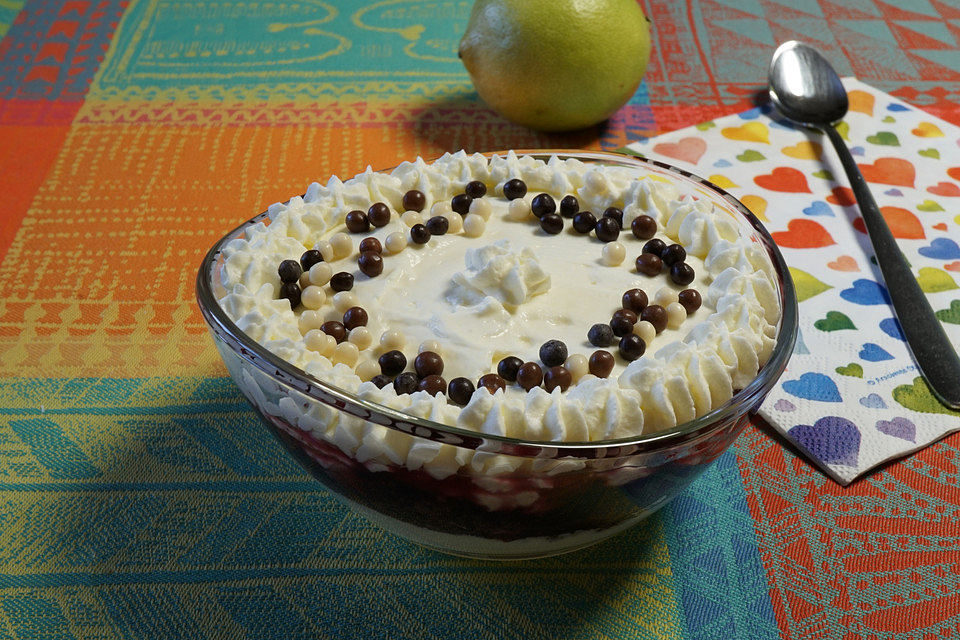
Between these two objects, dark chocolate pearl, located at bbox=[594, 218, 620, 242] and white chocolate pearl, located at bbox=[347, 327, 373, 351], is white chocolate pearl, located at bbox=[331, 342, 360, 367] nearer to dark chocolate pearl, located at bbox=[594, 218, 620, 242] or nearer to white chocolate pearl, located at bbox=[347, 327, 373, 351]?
white chocolate pearl, located at bbox=[347, 327, 373, 351]

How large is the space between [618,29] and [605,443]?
1.12 meters

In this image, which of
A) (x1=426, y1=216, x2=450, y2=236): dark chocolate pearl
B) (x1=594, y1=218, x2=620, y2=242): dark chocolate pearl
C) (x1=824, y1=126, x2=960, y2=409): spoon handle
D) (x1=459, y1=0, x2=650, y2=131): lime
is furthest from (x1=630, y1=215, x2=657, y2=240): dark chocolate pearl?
(x1=459, y1=0, x2=650, y2=131): lime

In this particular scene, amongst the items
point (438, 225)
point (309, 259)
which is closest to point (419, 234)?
point (438, 225)

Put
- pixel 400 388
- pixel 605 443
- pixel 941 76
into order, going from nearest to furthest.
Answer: pixel 605 443, pixel 400 388, pixel 941 76

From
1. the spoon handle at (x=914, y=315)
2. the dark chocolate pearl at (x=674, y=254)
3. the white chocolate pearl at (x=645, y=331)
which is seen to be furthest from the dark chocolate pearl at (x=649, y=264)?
the spoon handle at (x=914, y=315)

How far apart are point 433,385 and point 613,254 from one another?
322 millimetres

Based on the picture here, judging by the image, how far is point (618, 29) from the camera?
5.21 ft

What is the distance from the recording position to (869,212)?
1.44 m

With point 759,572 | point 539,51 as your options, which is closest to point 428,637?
point 759,572

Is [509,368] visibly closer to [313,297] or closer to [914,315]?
[313,297]

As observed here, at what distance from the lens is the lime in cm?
154

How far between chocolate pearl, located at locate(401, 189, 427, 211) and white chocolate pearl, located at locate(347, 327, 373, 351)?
27cm

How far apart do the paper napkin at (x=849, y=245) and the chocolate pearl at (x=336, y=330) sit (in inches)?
23.2

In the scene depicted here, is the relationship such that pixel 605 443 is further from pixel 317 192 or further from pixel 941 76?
pixel 941 76
